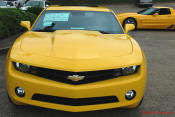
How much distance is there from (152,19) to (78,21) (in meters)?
9.09

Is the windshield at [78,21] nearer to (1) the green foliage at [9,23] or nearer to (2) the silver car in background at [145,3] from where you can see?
(1) the green foliage at [9,23]

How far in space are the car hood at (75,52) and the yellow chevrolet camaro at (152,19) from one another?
30.1ft

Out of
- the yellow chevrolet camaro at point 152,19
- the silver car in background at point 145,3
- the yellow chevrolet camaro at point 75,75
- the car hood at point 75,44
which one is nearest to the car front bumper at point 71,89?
the yellow chevrolet camaro at point 75,75

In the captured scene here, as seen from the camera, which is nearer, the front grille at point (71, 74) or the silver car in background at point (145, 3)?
the front grille at point (71, 74)

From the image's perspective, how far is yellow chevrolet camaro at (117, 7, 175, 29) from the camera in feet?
40.2

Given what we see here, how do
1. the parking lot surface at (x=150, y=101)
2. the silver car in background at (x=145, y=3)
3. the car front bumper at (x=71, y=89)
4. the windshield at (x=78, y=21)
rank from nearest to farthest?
the car front bumper at (x=71, y=89)
the parking lot surface at (x=150, y=101)
the windshield at (x=78, y=21)
the silver car in background at (x=145, y=3)

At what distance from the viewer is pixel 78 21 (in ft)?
13.4

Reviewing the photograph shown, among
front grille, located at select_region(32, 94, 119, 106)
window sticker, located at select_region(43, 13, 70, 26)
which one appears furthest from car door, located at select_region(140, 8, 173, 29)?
front grille, located at select_region(32, 94, 119, 106)

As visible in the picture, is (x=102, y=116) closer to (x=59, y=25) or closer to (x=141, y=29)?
(x=59, y=25)

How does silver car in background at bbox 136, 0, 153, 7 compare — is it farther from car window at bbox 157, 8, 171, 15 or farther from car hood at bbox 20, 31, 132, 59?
car hood at bbox 20, 31, 132, 59

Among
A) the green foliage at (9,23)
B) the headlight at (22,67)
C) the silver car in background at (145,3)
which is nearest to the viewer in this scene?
the headlight at (22,67)

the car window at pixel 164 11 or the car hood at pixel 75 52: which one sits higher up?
the car hood at pixel 75 52

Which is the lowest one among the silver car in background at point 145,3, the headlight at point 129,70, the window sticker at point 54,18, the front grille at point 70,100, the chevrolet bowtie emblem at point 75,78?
the silver car in background at point 145,3

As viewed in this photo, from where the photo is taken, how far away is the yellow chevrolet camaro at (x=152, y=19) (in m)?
12.2
